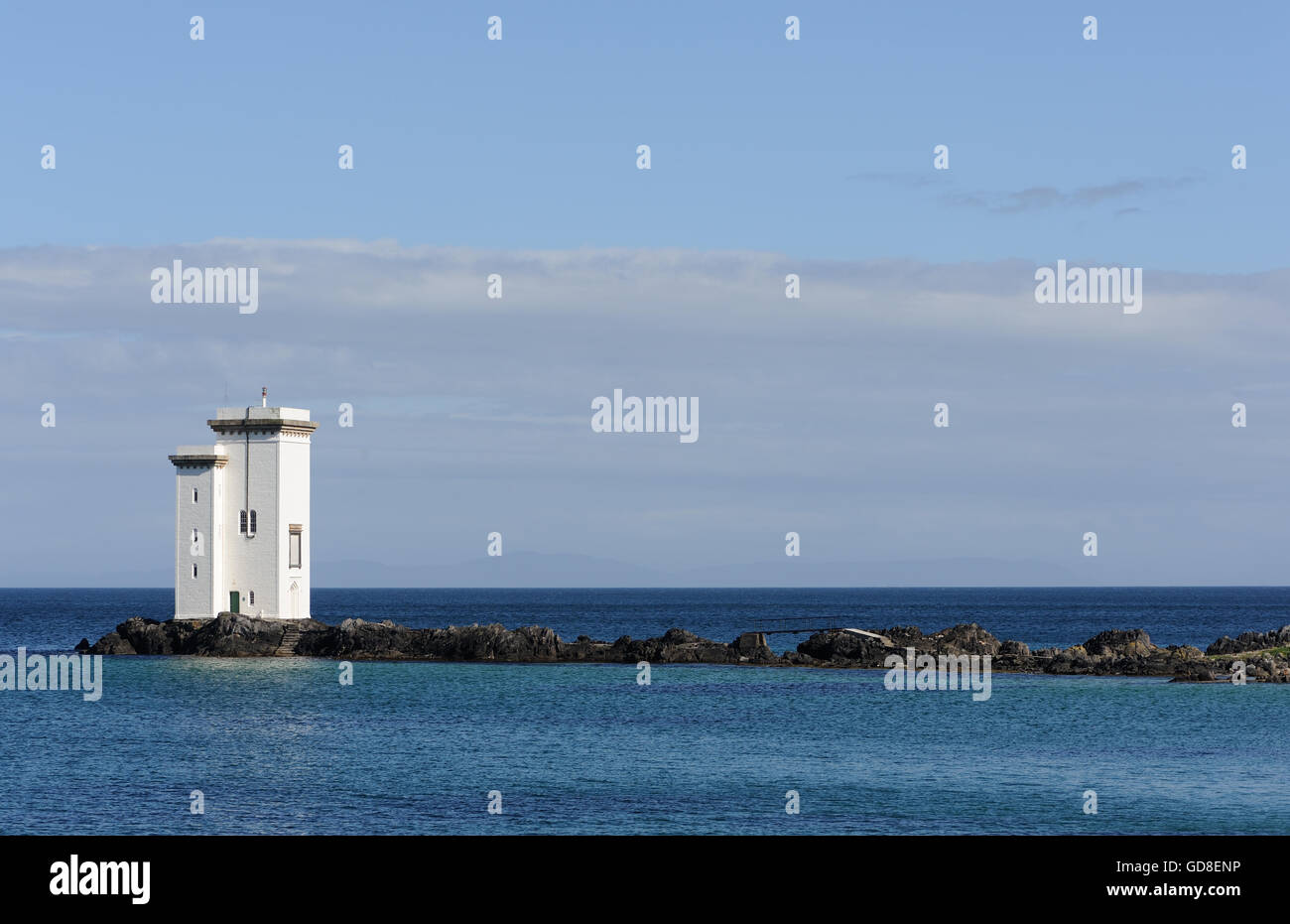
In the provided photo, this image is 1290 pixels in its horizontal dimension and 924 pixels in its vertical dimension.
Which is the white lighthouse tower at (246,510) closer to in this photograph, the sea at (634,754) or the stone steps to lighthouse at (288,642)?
the stone steps to lighthouse at (288,642)

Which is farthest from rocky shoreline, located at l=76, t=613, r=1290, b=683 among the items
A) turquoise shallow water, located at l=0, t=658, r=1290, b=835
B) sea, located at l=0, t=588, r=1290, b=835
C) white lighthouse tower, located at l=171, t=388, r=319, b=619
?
turquoise shallow water, located at l=0, t=658, r=1290, b=835

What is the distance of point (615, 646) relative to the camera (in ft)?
291

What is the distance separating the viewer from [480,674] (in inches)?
3076

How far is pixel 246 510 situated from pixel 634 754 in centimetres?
4627

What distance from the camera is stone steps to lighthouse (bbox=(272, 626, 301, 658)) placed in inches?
3337

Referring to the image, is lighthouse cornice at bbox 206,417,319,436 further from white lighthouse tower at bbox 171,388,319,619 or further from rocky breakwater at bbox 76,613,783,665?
rocky breakwater at bbox 76,613,783,665

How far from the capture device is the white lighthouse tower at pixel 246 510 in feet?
277

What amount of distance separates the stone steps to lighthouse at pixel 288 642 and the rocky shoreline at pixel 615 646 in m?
0.06

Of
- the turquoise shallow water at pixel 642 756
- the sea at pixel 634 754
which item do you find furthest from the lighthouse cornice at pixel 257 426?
the turquoise shallow water at pixel 642 756

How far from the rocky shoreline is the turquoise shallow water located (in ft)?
26.3

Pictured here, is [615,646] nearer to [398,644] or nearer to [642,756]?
[398,644]

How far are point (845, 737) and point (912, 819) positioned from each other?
16.5 m

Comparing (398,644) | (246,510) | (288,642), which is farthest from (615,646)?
(246,510)
